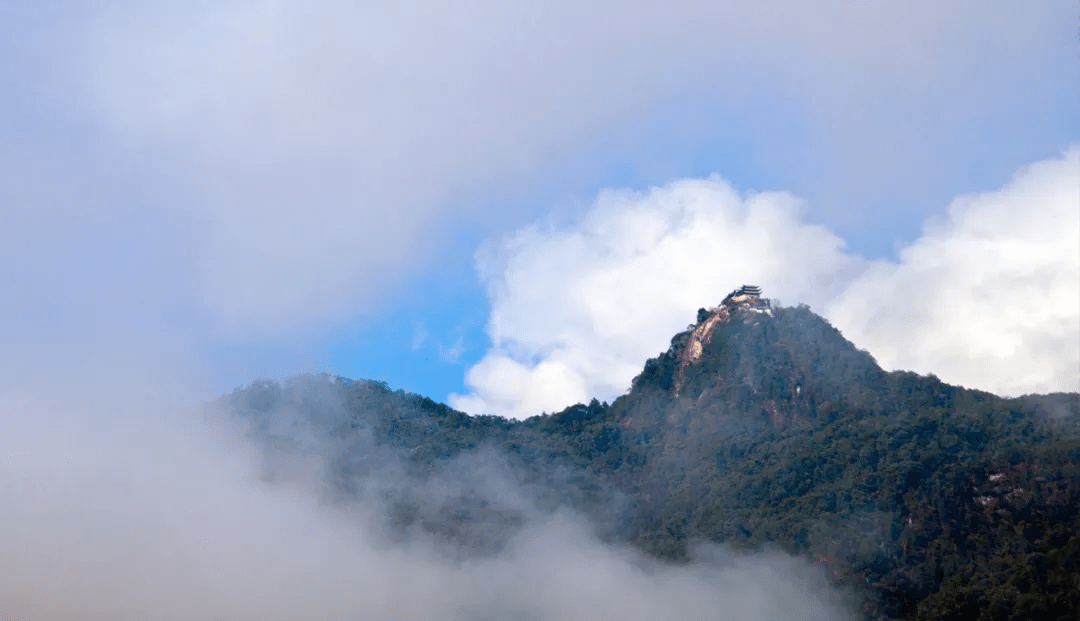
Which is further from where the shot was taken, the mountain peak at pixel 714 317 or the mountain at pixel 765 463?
the mountain peak at pixel 714 317

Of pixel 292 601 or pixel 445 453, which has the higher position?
pixel 445 453

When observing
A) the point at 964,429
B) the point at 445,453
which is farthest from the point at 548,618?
the point at 964,429

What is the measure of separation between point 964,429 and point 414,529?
69.7m

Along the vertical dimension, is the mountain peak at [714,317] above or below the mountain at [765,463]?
above

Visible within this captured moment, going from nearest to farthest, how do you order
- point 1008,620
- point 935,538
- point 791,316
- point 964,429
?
point 1008,620, point 935,538, point 964,429, point 791,316

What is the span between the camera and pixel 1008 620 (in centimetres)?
9806

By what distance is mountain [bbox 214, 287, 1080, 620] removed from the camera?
354 feet

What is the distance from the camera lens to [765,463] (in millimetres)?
134000

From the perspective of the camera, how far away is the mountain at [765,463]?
354 feet

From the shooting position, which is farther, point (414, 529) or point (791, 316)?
point (791, 316)

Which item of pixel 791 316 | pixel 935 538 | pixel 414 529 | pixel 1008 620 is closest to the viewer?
pixel 1008 620

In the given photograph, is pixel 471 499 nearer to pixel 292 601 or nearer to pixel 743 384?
pixel 292 601

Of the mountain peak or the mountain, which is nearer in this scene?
the mountain

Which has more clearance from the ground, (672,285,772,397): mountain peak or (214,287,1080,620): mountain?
(672,285,772,397): mountain peak
